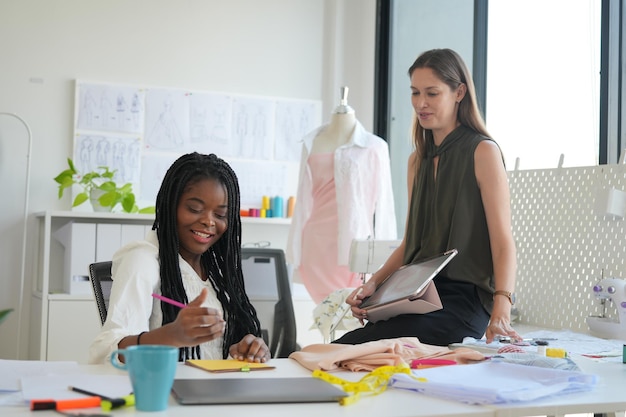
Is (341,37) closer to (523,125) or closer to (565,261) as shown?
(523,125)

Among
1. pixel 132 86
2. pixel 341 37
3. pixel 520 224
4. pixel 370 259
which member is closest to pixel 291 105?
pixel 341 37

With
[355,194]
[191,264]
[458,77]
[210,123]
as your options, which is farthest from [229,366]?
[210,123]

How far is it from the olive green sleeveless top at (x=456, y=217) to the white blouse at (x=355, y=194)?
1362 millimetres

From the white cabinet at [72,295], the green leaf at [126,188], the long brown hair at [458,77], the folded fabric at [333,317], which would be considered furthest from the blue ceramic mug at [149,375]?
the green leaf at [126,188]

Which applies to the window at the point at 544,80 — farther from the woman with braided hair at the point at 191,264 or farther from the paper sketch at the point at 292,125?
the woman with braided hair at the point at 191,264

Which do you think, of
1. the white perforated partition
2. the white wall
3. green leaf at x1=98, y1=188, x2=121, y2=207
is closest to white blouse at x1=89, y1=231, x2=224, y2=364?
the white perforated partition

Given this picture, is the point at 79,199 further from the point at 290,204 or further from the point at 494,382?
the point at 494,382

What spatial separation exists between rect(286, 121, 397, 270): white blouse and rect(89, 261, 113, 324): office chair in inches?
76.0

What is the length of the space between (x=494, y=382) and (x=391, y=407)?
232mm

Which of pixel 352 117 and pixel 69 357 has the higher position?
pixel 352 117

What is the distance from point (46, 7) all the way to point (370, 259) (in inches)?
102

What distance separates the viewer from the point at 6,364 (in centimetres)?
129

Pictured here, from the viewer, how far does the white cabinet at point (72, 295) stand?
402 cm

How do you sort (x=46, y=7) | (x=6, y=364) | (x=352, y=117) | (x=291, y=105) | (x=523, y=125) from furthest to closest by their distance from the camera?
(x=291, y=105), (x=46, y=7), (x=352, y=117), (x=523, y=125), (x=6, y=364)
